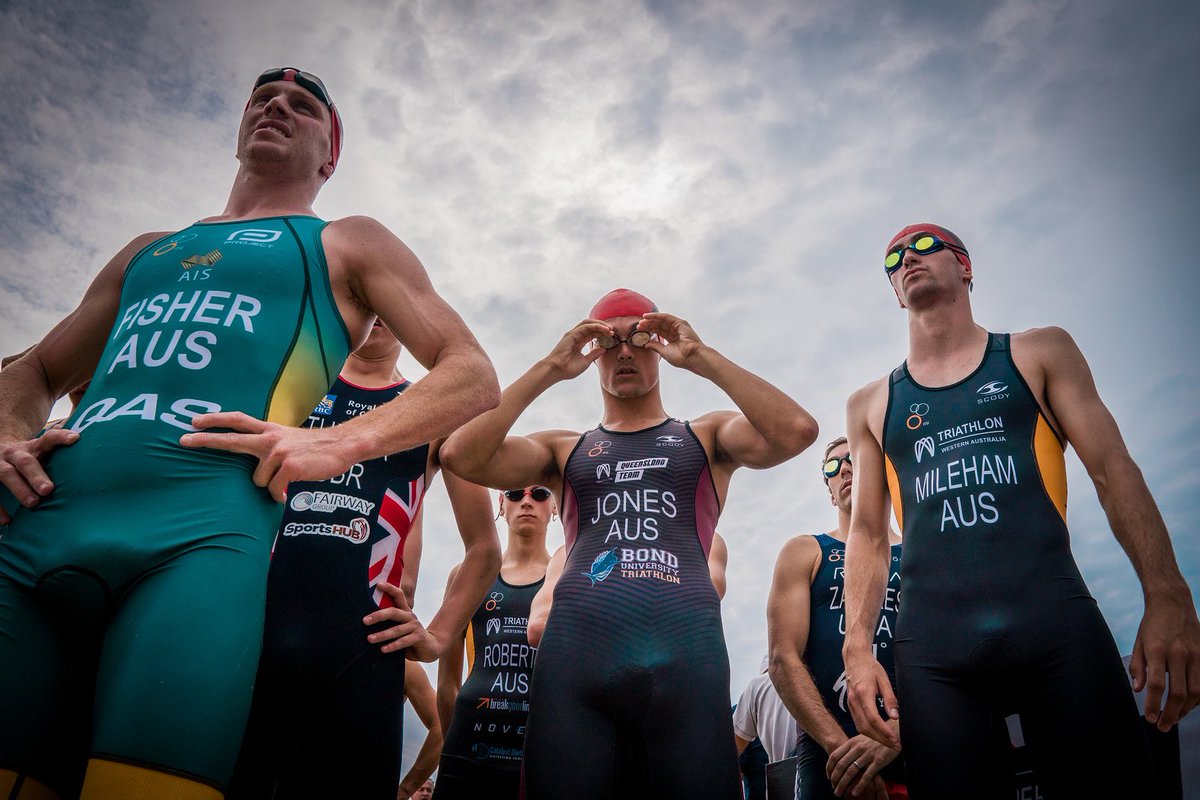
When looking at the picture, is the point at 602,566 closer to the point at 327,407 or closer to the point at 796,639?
the point at 327,407

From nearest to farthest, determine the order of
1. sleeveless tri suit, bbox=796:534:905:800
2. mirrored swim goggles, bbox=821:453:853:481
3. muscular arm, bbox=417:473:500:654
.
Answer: muscular arm, bbox=417:473:500:654 < sleeveless tri suit, bbox=796:534:905:800 < mirrored swim goggles, bbox=821:453:853:481

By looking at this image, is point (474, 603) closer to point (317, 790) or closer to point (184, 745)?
point (317, 790)

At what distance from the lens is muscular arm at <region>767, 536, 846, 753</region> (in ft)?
14.4

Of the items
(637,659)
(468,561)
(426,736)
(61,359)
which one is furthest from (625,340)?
(426,736)

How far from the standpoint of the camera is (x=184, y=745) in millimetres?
1612

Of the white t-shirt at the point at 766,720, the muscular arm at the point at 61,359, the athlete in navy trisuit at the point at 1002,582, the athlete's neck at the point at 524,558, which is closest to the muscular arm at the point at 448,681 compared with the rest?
the athlete's neck at the point at 524,558

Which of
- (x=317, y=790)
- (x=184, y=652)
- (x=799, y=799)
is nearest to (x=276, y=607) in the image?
(x=317, y=790)

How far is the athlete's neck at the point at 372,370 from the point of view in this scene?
419 cm

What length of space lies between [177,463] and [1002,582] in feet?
10.1

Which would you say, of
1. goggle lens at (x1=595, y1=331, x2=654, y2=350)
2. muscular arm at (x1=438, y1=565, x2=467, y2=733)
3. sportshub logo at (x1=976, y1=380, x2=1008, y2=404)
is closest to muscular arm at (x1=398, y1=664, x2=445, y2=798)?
muscular arm at (x1=438, y1=565, x2=467, y2=733)

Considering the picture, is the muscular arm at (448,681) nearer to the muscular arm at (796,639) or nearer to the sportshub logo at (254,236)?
the muscular arm at (796,639)

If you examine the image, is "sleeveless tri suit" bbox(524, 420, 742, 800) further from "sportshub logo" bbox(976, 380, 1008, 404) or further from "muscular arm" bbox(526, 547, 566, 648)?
"sportshub logo" bbox(976, 380, 1008, 404)

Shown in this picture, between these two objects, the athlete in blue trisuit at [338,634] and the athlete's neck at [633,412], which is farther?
the athlete's neck at [633,412]

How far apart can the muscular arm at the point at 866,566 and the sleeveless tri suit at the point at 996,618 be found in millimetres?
121
